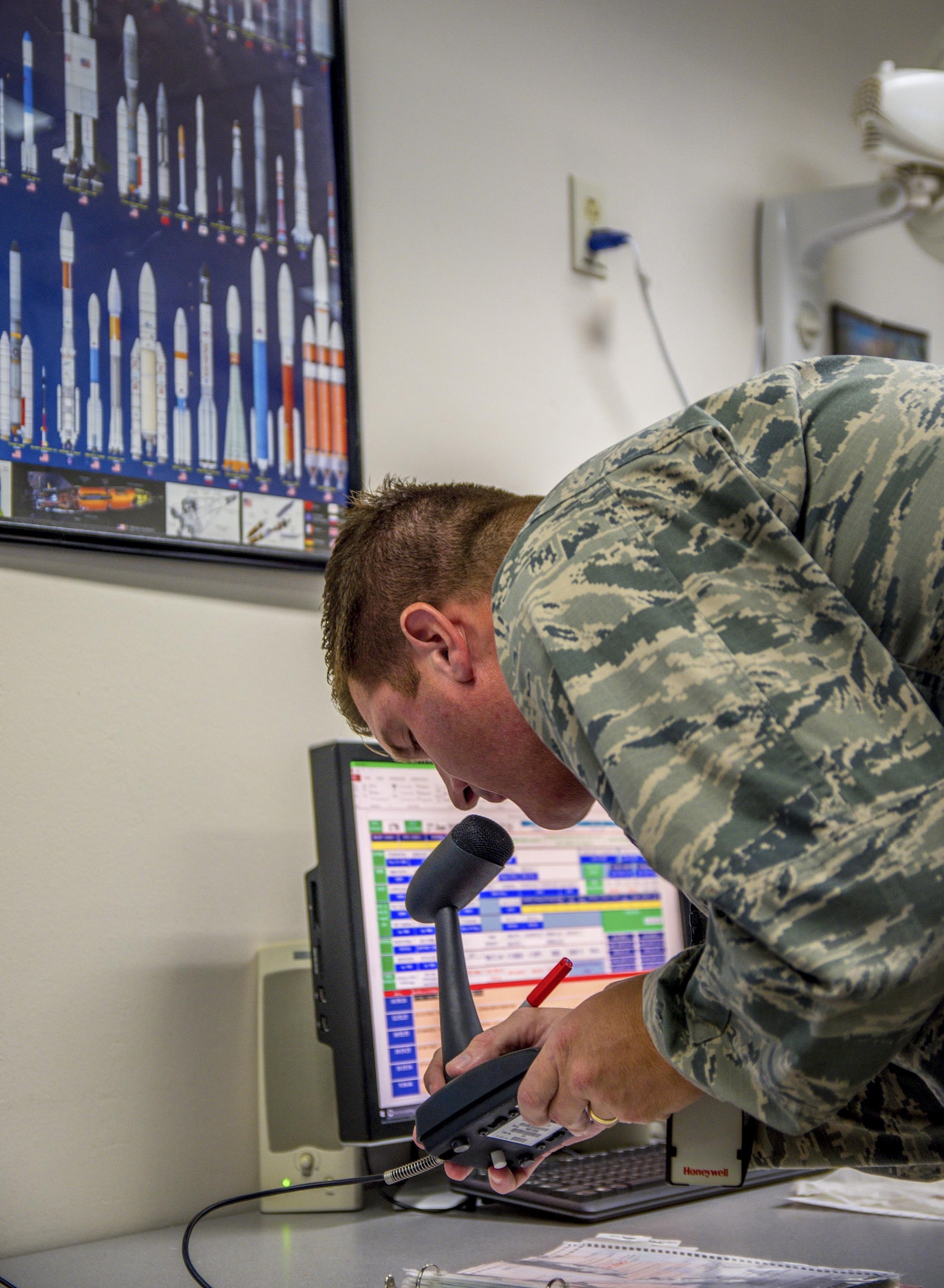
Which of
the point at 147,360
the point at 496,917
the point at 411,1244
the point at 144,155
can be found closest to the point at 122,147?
the point at 144,155

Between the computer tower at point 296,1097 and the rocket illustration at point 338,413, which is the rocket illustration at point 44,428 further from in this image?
the computer tower at point 296,1097

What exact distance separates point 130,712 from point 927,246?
1538 millimetres

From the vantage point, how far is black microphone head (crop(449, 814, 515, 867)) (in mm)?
1086

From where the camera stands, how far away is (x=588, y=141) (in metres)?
1.80

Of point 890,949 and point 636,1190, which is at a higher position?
point 890,949

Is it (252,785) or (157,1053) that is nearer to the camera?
(157,1053)

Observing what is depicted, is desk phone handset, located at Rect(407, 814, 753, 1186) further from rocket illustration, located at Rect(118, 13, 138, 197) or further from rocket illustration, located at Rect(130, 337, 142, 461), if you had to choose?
rocket illustration, located at Rect(118, 13, 138, 197)

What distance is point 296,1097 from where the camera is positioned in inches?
49.2

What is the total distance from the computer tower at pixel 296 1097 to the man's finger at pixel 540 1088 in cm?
40

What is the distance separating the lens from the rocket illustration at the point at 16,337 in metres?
1.23

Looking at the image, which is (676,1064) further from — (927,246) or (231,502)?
(927,246)

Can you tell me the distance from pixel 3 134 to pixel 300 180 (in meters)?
0.36

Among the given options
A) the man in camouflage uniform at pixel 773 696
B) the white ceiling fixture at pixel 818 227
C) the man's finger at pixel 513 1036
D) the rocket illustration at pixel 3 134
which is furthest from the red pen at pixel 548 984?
the white ceiling fixture at pixel 818 227

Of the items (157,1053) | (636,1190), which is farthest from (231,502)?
(636,1190)
